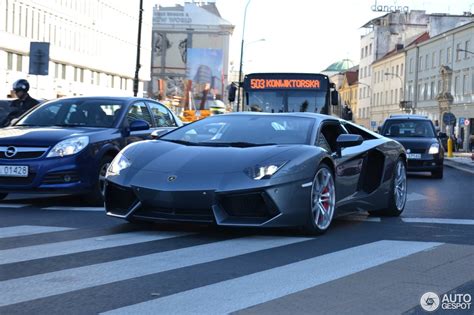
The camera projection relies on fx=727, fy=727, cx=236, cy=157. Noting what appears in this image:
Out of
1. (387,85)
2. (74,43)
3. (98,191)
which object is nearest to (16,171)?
(98,191)

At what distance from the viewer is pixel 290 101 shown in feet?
62.5

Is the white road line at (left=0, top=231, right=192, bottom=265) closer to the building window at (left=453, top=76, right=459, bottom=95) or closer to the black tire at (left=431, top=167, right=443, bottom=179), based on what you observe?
the black tire at (left=431, top=167, right=443, bottom=179)

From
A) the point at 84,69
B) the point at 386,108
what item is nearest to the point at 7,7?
the point at 84,69

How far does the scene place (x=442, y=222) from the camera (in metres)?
8.17

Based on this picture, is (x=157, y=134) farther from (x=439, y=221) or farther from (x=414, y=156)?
(x=414, y=156)

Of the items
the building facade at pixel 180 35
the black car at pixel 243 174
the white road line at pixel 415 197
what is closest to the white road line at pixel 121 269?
the black car at pixel 243 174

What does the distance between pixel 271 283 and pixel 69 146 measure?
4.70 m

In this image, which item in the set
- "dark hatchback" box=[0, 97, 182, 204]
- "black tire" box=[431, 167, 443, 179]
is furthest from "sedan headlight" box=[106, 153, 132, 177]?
"black tire" box=[431, 167, 443, 179]

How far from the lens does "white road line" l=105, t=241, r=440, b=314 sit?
13.4 ft

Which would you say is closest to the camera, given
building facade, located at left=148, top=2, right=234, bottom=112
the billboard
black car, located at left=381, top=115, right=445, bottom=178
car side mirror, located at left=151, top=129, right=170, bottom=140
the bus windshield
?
car side mirror, located at left=151, top=129, right=170, bottom=140

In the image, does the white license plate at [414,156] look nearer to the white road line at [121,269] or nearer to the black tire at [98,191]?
the black tire at [98,191]

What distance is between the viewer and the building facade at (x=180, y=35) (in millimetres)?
126688

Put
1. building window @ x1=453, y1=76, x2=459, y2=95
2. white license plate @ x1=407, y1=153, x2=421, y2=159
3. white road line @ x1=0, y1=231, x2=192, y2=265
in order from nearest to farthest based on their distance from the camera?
1. white road line @ x1=0, y1=231, x2=192, y2=265
2. white license plate @ x1=407, y1=153, x2=421, y2=159
3. building window @ x1=453, y1=76, x2=459, y2=95

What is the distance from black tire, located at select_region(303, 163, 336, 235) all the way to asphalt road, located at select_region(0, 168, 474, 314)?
0.16 m
